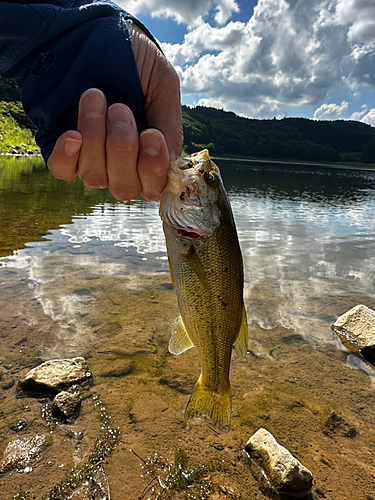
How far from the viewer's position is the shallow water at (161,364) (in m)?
4.41

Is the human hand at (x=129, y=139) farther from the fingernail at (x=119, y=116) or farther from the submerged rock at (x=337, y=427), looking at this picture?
the submerged rock at (x=337, y=427)

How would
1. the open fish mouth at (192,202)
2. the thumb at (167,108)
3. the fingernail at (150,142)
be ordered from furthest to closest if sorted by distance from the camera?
the open fish mouth at (192,202) < the thumb at (167,108) < the fingernail at (150,142)

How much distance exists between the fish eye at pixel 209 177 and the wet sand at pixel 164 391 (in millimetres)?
3761

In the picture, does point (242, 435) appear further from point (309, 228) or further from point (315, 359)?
point (309, 228)

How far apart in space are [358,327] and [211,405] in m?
5.72

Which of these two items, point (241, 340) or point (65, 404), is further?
point (65, 404)

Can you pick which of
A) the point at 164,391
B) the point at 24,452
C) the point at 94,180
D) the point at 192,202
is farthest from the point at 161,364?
the point at 94,180

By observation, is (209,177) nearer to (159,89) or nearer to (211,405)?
(159,89)

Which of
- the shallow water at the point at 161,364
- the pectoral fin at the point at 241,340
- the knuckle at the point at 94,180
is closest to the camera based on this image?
the knuckle at the point at 94,180

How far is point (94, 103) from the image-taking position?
2051mm

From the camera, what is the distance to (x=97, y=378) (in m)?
5.82

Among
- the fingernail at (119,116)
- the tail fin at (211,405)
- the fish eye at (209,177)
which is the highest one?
the fingernail at (119,116)

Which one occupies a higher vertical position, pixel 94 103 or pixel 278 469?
pixel 94 103

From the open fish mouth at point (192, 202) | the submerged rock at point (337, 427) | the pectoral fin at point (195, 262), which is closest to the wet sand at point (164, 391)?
the submerged rock at point (337, 427)
